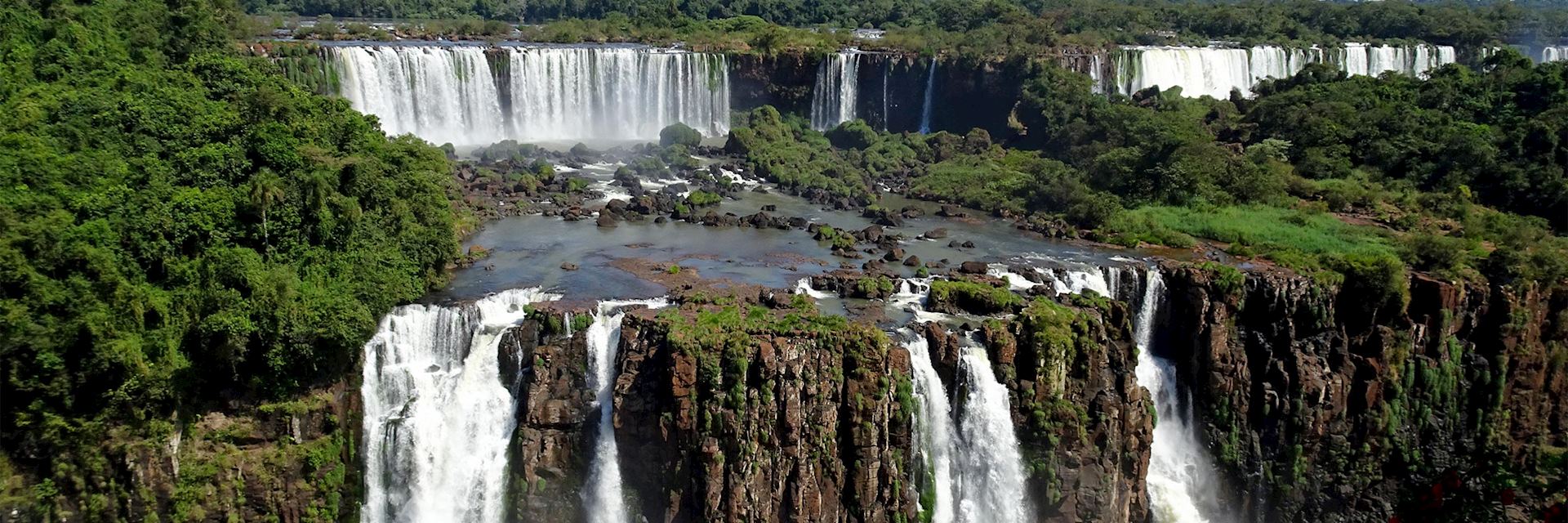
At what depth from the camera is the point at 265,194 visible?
2431 centimetres

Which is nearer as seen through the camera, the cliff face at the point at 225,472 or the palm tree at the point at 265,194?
the cliff face at the point at 225,472

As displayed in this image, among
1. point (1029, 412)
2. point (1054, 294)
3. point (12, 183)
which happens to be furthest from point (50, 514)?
point (1054, 294)

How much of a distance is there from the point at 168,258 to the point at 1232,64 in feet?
179

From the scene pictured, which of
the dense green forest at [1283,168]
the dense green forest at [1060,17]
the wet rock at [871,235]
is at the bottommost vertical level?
the wet rock at [871,235]

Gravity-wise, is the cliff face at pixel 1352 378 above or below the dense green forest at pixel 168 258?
below

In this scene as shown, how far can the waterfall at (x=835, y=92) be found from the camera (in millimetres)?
58562

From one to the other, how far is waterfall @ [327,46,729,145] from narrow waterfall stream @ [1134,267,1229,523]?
3209 cm

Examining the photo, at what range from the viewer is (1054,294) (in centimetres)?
2923

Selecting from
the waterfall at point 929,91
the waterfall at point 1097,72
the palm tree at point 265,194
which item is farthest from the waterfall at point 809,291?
the waterfall at point 1097,72

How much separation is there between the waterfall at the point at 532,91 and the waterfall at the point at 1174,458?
3205 cm

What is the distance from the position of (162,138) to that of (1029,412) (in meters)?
20.8

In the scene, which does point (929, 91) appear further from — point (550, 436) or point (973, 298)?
point (550, 436)

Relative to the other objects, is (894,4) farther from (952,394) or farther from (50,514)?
(50,514)

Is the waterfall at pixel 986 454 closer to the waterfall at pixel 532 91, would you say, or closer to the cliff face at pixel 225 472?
the cliff face at pixel 225 472
